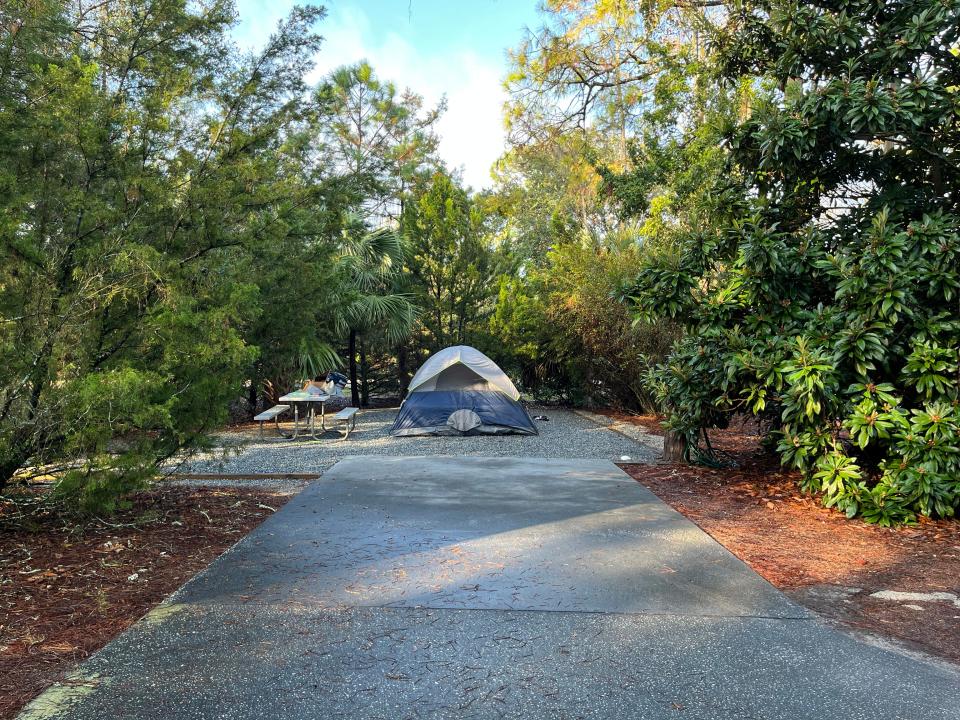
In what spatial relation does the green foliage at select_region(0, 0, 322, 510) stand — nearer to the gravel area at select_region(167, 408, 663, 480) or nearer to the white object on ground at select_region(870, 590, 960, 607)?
the gravel area at select_region(167, 408, 663, 480)

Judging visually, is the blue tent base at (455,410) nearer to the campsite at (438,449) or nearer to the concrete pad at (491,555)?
the campsite at (438,449)

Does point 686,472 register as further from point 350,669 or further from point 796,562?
point 350,669

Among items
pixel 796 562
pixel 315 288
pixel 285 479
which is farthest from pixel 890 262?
pixel 315 288

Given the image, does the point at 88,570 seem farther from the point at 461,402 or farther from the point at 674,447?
the point at 461,402

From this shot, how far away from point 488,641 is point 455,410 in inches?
378

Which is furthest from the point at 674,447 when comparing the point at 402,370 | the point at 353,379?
the point at 402,370

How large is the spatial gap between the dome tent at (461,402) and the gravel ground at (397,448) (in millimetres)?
309

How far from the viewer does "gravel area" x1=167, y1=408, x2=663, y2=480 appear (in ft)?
29.6

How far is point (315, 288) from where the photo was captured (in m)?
10.1

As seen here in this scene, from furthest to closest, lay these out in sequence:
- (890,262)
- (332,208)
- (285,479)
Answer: (332,208) < (285,479) < (890,262)

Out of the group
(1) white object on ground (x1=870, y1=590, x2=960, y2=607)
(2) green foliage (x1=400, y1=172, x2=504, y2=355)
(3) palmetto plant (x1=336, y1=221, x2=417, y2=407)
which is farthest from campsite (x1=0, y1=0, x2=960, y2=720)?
(2) green foliage (x1=400, y1=172, x2=504, y2=355)

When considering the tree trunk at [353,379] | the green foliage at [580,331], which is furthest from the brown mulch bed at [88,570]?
the tree trunk at [353,379]

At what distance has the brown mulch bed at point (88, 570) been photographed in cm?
323

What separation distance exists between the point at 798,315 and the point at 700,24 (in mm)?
6282
